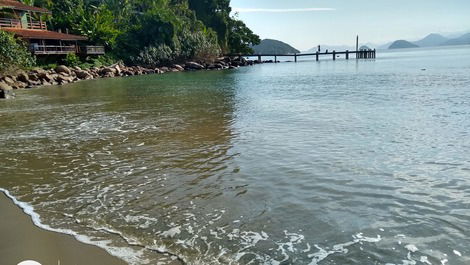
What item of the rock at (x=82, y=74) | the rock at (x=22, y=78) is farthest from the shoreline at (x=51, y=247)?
the rock at (x=82, y=74)

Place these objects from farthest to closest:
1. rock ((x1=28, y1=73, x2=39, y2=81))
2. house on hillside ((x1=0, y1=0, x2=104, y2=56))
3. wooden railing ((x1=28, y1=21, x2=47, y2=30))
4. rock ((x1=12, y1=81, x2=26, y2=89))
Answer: wooden railing ((x1=28, y1=21, x2=47, y2=30)), house on hillside ((x1=0, y1=0, x2=104, y2=56)), rock ((x1=28, y1=73, x2=39, y2=81)), rock ((x1=12, y1=81, x2=26, y2=89))

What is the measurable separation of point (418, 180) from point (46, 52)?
4938 cm

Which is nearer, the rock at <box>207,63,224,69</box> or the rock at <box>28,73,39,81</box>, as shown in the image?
the rock at <box>28,73,39,81</box>

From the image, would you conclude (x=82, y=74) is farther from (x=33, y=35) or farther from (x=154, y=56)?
(x=154, y=56)

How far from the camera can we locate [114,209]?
6152mm

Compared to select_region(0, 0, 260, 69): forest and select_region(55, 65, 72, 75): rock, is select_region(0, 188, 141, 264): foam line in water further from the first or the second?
select_region(0, 0, 260, 69): forest

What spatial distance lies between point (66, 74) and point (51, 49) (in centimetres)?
659

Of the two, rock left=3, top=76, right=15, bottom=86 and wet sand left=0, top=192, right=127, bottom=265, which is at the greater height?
rock left=3, top=76, right=15, bottom=86

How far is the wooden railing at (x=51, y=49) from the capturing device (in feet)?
146

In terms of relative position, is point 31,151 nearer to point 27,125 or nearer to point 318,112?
point 27,125

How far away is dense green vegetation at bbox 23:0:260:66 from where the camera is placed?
2360 inches

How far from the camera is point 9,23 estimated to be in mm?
45594

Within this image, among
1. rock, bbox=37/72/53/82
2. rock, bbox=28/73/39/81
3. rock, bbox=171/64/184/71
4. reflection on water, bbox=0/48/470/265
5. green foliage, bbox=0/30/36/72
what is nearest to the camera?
reflection on water, bbox=0/48/470/265

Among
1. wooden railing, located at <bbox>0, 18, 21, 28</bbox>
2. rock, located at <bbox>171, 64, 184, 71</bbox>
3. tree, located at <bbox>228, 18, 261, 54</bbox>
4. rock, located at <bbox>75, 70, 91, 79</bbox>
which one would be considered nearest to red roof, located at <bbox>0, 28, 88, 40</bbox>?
wooden railing, located at <bbox>0, 18, 21, 28</bbox>
